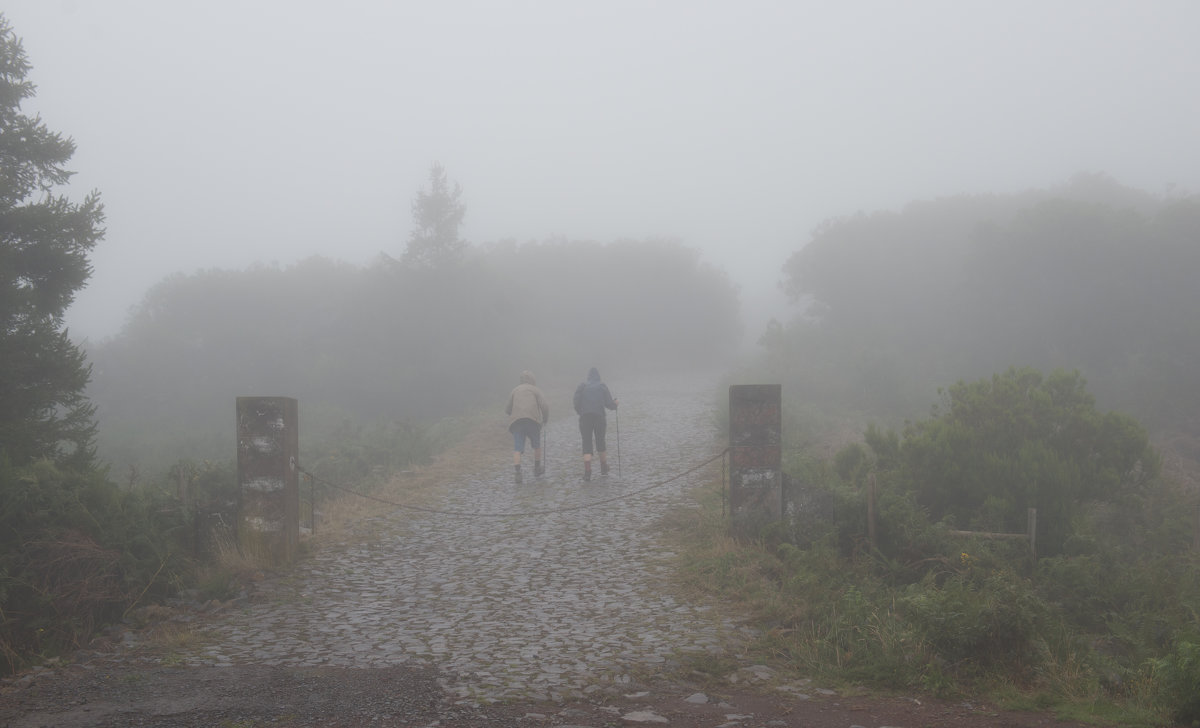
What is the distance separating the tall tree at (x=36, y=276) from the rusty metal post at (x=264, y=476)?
4.78 m

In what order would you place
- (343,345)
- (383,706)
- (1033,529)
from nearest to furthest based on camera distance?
(383,706)
(1033,529)
(343,345)

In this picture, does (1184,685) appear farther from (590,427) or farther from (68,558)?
(590,427)

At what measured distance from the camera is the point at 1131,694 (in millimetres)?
5254

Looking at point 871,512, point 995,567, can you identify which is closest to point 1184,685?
point 995,567

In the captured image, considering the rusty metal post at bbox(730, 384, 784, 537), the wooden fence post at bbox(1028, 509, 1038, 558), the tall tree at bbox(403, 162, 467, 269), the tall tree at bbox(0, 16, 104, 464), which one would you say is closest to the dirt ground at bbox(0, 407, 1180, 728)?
the rusty metal post at bbox(730, 384, 784, 537)

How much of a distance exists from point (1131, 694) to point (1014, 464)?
5.18m

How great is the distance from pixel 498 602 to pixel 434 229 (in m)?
30.3

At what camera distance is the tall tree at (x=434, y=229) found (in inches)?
1410

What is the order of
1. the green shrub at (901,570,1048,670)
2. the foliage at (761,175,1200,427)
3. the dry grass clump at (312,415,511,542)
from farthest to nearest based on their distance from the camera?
1. the foliage at (761,175,1200,427)
2. the dry grass clump at (312,415,511,542)
3. the green shrub at (901,570,1048,670)

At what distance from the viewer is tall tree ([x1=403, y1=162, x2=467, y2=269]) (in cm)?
3581

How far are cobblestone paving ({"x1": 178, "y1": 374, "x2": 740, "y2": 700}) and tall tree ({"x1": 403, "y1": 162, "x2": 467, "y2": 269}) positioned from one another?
78.5 feet

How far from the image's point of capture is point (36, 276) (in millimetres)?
13258

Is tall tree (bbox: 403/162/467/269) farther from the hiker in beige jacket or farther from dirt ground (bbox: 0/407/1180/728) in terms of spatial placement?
dirt ground (bbox: 0/407/1180/728)

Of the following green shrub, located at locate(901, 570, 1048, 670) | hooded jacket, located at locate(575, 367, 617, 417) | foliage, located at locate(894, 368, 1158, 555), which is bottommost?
green shrub, located at locate(901, 570, 1048, 670)
